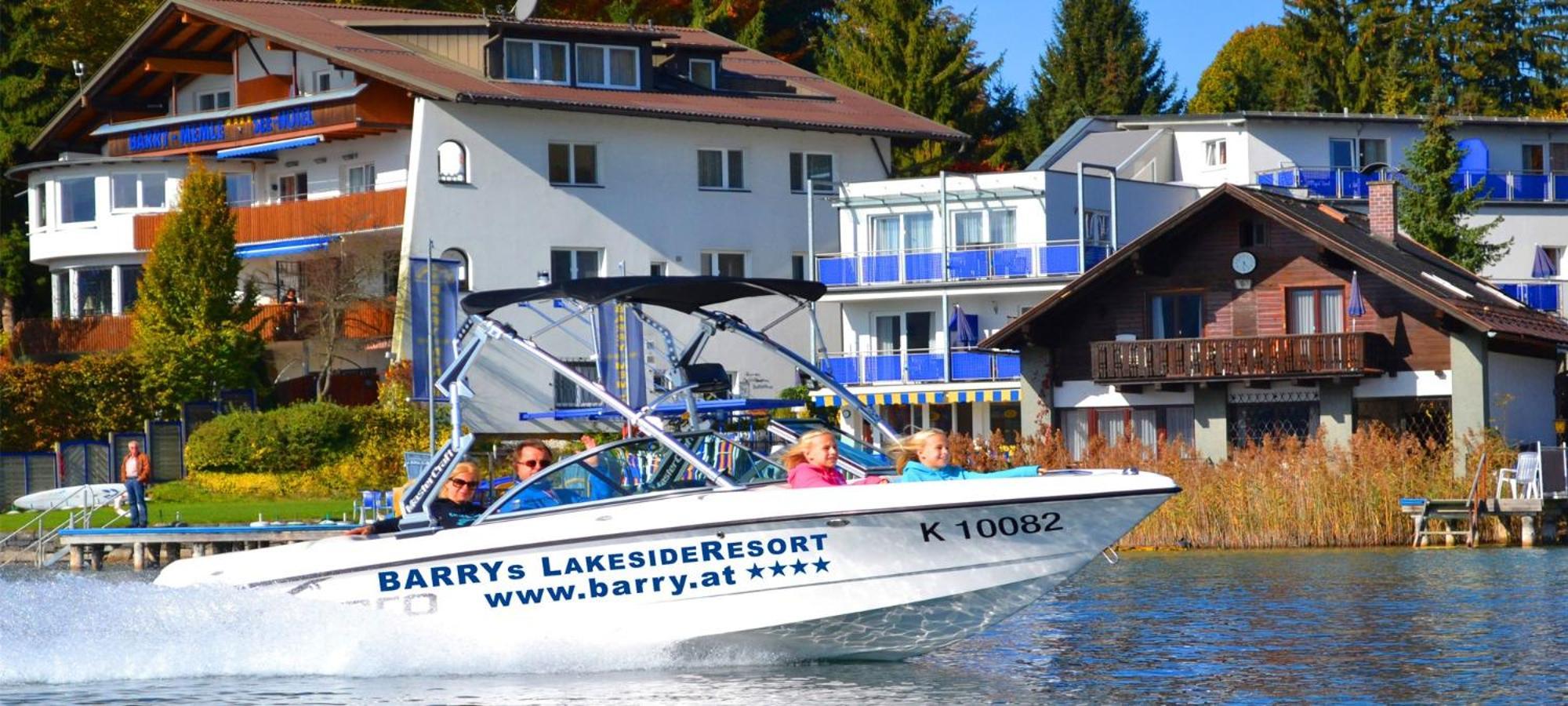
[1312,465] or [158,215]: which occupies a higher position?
[158,215]

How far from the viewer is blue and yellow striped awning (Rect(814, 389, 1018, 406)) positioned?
182 feet

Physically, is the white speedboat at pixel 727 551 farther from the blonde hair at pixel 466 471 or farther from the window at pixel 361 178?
the window at pixel 361 178

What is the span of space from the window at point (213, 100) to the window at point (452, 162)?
386 inches

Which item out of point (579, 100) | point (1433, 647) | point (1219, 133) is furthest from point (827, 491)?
point (1219, 133)

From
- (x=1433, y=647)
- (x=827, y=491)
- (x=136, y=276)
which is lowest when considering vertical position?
(x=1433, y=647)

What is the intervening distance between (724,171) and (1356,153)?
21.0m

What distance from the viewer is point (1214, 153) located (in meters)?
68.3

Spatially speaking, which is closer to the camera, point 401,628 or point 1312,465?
point 401,628

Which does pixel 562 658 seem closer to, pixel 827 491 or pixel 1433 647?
pixel 827 491

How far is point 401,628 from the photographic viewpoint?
1927 centimetres

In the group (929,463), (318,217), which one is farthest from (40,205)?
Result: (929,463)

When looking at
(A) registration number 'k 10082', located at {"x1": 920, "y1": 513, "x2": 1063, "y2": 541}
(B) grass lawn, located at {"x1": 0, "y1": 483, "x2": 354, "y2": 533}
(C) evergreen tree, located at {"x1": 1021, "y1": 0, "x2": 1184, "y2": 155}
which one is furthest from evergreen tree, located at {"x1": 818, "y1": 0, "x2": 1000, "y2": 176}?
(A) registration number 'k 10082', located at {"x1": 920, "y1": 513, "x2": 1063, "y2": 541}

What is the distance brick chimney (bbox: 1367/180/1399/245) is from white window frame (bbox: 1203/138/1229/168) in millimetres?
15893

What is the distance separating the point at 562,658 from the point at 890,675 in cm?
275
